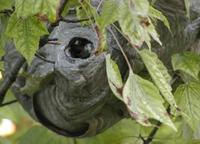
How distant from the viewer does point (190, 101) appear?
46.8 inches

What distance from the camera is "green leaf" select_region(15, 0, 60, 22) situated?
2.66ft

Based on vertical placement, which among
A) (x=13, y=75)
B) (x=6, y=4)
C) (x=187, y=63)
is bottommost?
(x=13, y=75)

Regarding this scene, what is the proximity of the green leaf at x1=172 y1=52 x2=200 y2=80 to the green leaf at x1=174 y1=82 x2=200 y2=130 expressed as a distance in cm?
2

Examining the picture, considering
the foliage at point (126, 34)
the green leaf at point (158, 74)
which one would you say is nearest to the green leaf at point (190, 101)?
the foliage at point (126, 34)

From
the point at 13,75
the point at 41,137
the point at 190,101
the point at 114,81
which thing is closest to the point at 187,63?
the point at 190,101

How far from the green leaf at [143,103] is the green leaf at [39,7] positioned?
0.12 metres

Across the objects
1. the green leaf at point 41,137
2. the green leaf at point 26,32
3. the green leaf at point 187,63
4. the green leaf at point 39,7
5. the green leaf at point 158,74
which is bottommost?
the green leaf at point 41,137

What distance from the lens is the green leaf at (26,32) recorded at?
921 millimetres

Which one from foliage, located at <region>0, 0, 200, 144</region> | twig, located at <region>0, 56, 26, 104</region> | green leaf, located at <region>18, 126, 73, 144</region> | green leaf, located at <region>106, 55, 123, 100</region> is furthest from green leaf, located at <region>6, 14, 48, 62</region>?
green leaf, located at <region>18, 126, 73, 144</region>

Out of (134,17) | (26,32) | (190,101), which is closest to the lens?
(134,17)

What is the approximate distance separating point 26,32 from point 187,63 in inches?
15.2

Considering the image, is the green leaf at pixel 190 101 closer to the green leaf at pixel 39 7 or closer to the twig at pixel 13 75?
the twig at pixel 13 75

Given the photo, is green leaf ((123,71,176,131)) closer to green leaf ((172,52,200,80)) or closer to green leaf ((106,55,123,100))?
green leaf ((106,55,123,100))

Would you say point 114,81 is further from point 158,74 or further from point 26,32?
point 26,32
